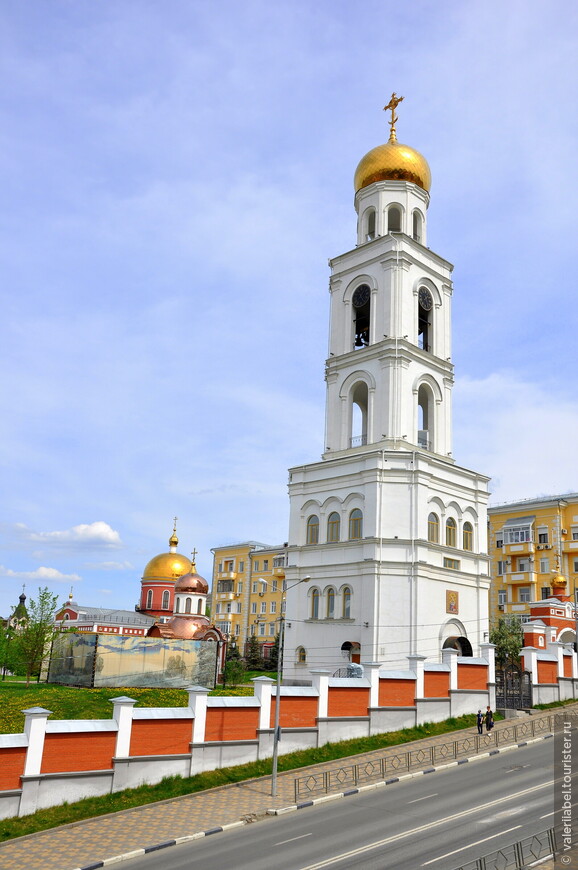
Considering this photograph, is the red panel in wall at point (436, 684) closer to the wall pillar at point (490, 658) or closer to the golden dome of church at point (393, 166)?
the wall pillar at point (490, 658)

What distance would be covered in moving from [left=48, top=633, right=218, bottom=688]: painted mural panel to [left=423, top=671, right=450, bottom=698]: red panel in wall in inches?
598

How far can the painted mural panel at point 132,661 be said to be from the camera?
4044 cm

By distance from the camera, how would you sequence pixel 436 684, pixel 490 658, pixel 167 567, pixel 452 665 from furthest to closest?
pixel 167 567
pixel 490 658
pixel 452 665
pixel 436 684

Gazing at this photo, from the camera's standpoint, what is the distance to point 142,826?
67.7 ft

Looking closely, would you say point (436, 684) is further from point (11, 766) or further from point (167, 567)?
point (167, 567)

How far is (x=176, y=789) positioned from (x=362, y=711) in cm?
908

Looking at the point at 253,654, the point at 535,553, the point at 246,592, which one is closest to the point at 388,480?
the point at 535,553

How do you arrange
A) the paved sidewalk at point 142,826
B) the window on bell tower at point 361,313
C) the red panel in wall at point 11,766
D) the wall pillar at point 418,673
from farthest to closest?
the window on bell tower at point 361,313 < the wall pillar at point 418,673 < the red panel in wall at point 11,766 < the paved sidewalk at point 142,826

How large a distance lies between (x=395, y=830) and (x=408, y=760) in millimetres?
7039

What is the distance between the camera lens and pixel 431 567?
131 ft

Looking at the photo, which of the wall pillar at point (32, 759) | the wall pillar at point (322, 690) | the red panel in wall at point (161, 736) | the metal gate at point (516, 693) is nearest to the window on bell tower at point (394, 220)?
the metal gate at point (516, 693)

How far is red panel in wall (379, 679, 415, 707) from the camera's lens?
101 ft

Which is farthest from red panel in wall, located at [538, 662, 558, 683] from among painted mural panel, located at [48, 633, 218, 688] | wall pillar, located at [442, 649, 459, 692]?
painted mural panel, located at [48, 633, 218, 688]

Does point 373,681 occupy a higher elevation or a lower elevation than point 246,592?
lower
